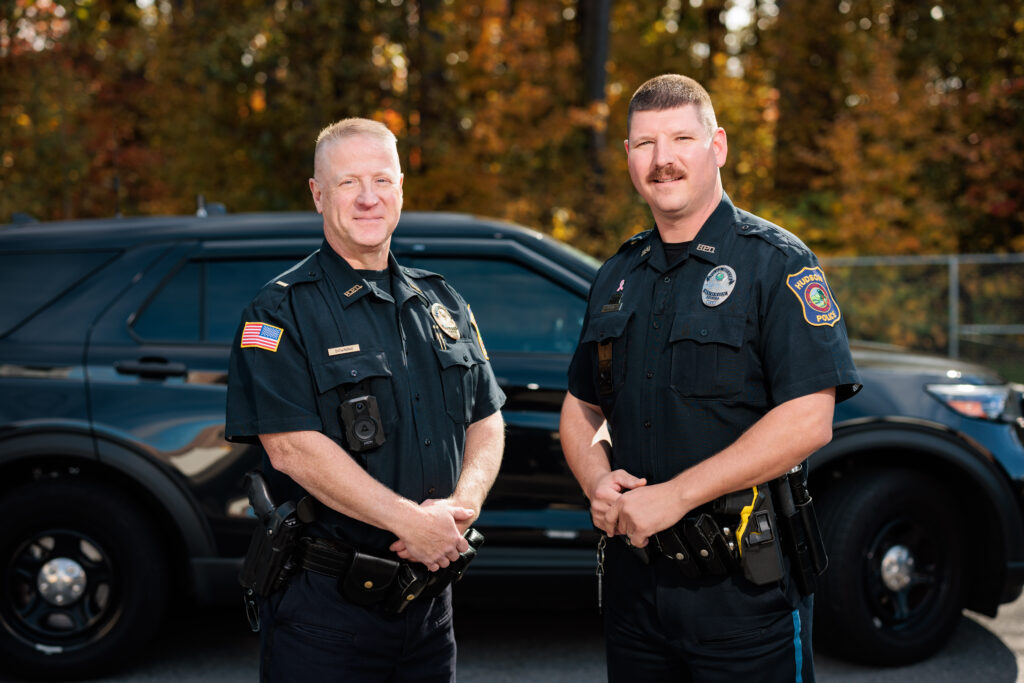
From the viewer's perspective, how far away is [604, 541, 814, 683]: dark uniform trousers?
83.4 inches

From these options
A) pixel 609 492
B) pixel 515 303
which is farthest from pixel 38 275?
pixel 609 492

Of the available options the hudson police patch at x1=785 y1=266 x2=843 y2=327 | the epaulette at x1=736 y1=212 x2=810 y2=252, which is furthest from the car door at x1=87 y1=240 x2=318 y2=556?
the hudson police patch at x1=785 y1=266 x2=843 y2=327

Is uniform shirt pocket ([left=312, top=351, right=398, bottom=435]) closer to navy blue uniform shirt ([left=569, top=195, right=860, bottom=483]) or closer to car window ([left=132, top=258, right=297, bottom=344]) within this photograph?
navy blue uniform shirt ([left=569, top=195, right=860, bottom=483])

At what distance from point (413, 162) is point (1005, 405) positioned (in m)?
8.22

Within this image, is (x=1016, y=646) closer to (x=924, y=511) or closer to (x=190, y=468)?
(x=924, y=511)

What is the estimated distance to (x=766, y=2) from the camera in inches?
866

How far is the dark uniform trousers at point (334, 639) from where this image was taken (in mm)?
2164

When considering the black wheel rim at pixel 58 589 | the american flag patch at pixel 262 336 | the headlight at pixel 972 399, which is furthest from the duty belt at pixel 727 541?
the black wheel rim at pixel 58 589

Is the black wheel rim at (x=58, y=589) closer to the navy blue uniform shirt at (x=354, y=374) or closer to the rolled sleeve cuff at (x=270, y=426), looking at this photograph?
the navy blue uniform shirt at (x=354, y=374)

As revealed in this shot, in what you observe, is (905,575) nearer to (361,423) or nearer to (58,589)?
(361,423)

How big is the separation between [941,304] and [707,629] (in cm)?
1092

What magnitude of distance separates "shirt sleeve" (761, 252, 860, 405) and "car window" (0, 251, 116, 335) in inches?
118

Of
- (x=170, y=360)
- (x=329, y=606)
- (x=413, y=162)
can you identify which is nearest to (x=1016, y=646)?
(x=329, y=606)

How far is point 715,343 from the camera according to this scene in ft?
7.04
